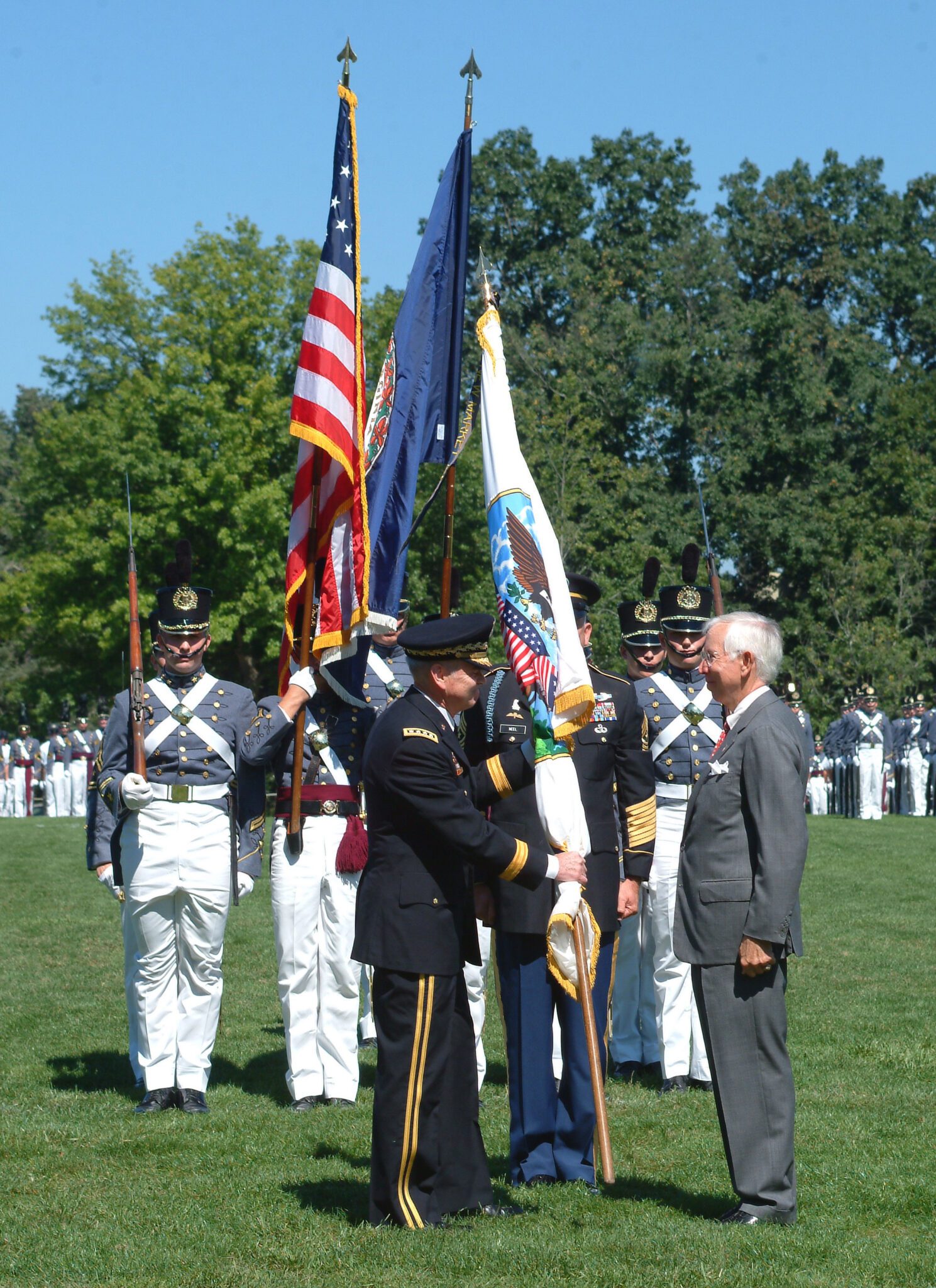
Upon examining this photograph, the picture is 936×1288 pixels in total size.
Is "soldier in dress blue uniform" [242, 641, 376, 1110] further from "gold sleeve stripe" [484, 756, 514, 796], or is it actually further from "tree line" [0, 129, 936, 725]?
"tree line" [0, 129, 936, 725]

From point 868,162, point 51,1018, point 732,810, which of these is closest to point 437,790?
point 732,810

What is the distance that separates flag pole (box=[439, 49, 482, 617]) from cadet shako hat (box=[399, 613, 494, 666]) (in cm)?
154

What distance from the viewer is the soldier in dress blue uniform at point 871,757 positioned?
29.7 meters

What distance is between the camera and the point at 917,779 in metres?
31.9

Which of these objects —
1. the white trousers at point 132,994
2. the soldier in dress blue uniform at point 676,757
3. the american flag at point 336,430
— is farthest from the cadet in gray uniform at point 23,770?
the soldier in dress blue uniform at point 676,757

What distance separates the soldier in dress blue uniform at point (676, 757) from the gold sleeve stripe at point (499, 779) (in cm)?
258

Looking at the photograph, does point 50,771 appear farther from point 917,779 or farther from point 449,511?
point 449,511

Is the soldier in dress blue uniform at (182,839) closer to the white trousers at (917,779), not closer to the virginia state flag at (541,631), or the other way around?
the virginia state flag at (541,631)

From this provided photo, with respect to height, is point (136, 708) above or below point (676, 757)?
above

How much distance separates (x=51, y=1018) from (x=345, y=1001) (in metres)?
3.71

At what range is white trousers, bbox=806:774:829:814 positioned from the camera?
34.0m

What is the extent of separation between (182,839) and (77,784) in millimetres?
31319

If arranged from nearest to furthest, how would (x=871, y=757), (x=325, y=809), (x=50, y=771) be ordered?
(x=325, y=809), (x=871, y=757), (x=50, y=771)

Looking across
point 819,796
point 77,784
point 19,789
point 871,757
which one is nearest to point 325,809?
point 871,757
